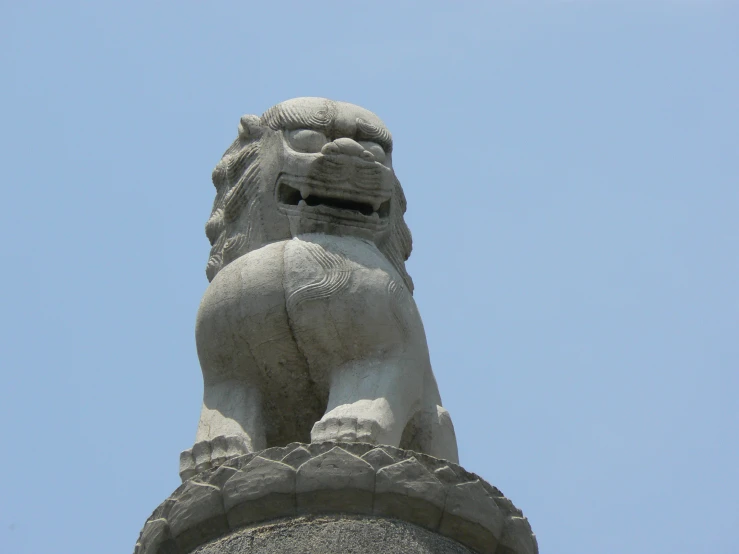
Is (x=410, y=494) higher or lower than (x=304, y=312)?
lower

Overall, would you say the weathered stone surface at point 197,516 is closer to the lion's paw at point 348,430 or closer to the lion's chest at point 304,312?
the lion's paw at point 348,430

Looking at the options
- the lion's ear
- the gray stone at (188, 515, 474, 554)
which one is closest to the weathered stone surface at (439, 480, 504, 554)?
the gray stone at (188, 515, 474, 554)

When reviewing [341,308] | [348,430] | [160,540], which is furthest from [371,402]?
[160,540]

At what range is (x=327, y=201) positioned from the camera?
921cm

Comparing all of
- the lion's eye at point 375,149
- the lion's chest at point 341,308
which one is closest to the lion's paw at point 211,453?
the lion's chest at point 341,308

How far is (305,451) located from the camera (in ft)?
25.2

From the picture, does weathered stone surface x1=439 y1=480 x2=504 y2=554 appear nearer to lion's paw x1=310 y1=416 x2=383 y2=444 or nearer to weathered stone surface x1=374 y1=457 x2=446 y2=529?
weathered stone surface x1=374 y1=457 x2=446 y2=529

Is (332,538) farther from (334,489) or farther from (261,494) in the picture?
(261,494)

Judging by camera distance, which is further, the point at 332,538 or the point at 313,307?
the point at 313,307

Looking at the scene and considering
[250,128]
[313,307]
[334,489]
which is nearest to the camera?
[334,489]

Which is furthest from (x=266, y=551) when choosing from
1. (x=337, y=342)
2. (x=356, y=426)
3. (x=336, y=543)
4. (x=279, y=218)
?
(x=279, y=218)

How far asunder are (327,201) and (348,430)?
166 cm

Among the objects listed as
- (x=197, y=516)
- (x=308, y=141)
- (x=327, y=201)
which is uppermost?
(x=308, y=141)

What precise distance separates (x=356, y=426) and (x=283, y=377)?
776mm
